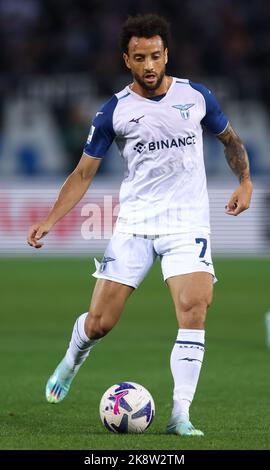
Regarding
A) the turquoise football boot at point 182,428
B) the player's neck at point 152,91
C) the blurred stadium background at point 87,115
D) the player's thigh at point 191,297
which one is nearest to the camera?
the turquoise football boot at point 182,428

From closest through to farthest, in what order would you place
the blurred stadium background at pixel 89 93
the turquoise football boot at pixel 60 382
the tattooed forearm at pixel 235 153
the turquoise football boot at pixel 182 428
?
1. the turquoise football boot at pixel 182 428
2. the tattooed forearm at pixel 235 153
3. the turquoise football boot at pixel 60 382
4. the blurred stadium background at pixel 89 93

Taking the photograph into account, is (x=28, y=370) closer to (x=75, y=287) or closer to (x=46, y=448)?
(x=46, y=448)

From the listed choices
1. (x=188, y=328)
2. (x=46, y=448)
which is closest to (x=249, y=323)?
(x=188, y=328)

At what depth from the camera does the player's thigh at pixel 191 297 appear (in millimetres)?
6645

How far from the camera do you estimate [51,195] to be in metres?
21.5

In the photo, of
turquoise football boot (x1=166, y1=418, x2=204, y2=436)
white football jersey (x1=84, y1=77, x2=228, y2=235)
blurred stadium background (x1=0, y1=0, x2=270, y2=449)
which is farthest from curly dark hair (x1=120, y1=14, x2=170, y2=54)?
blurred stadium background (x1=0, y1=0, x2=270, y2=449)

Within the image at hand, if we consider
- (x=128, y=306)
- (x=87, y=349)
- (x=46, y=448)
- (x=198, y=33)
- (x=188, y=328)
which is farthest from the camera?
(x=198, y=33)

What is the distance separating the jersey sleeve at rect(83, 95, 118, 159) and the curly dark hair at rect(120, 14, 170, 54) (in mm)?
341

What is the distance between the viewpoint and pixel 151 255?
23.1 feet

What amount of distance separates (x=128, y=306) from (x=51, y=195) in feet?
22.2

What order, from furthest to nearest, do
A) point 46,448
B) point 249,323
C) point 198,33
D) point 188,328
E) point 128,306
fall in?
point 198,33, point 128,306, point 249,323, point 188,328, point 46,448

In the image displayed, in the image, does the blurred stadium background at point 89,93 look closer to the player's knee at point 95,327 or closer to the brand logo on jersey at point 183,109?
the player's knee at point 95,327

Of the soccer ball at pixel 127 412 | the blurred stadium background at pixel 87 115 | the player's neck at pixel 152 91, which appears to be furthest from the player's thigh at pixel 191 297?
the blurred stadium background at pixel 87 115

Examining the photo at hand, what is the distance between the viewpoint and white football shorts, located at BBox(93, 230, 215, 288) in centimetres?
682
